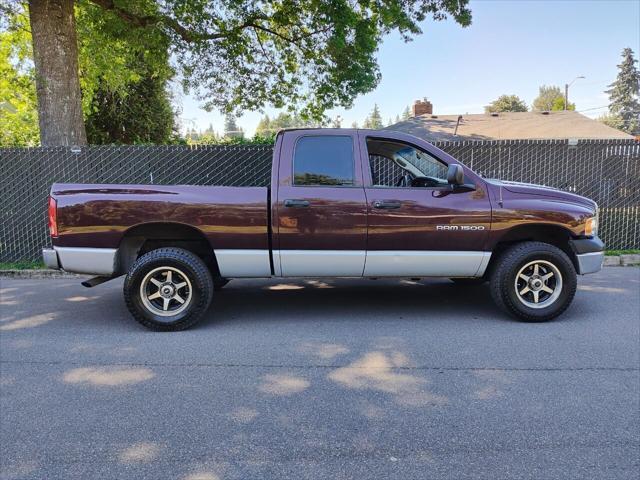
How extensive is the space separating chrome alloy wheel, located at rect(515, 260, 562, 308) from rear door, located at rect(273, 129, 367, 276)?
1.79 m

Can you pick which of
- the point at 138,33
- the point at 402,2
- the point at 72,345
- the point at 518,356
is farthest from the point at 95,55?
the point at 518,356

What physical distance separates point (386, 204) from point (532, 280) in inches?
71.7

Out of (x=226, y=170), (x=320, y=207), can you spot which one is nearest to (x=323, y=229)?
(x=320, y=207)

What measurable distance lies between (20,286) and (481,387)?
23.1 feet

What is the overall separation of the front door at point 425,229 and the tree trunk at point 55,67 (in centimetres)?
722

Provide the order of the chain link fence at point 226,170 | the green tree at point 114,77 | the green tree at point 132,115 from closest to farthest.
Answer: the chain link fence at point 226,170, the green tree at point 114,77, the green tree at point 132,115

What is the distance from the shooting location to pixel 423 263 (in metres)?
5.22

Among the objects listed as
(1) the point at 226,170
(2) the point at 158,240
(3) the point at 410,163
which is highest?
(1) the point at 226,170

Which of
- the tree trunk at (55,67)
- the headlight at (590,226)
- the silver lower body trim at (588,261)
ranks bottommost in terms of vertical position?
the silver lower body trim at (588,261)

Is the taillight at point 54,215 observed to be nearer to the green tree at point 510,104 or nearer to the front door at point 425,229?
the front door at point 425,229

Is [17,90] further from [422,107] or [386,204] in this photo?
[422,107]

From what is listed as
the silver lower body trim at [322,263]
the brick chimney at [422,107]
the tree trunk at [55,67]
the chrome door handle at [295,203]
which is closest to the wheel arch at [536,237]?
the silver lower body trim at [322,263]

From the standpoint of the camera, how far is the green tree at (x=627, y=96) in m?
76.2

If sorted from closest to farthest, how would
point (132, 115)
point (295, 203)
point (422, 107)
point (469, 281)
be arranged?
point (295, 203)
point (469, 281)
point (132, 115)
point (422, 107)
